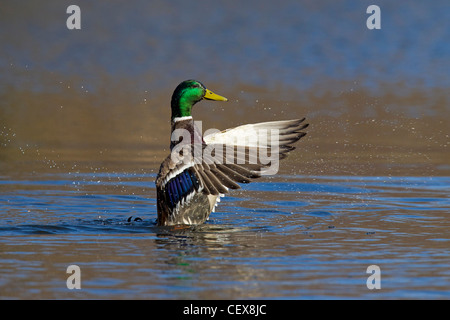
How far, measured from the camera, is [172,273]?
6516 millimetres

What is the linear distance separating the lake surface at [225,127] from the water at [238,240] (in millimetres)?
25

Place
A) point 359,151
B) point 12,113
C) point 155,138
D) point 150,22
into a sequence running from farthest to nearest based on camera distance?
point 150,22, point 12,113, point 155,138, point 359,151

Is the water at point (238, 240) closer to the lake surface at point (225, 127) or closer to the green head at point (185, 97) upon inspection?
the lake surface at point (225, 127)

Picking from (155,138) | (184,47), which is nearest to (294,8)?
(184,47)

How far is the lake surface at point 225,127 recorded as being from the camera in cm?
660

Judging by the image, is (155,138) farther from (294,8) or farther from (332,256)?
(332,256)

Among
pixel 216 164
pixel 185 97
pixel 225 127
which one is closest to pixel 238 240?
pixel 216 164

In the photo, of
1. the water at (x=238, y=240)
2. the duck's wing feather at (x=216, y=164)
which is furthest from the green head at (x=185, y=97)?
the water at (x=238, y=240)

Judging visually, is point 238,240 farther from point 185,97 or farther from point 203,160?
point 185,97

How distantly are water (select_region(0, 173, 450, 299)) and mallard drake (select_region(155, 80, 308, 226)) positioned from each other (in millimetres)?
224

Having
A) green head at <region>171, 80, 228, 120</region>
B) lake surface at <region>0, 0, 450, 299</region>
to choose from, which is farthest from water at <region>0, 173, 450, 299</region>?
green head at <region>171, 80, 228, 120</region>

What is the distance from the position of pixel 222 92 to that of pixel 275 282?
9952 mm

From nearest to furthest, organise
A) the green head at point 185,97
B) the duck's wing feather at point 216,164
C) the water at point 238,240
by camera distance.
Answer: the water at point 238,240 < the duck's wing feather at point 216,164 < the green head at point 185,97

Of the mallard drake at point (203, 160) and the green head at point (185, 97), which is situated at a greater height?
the green head at point (185, 97)
